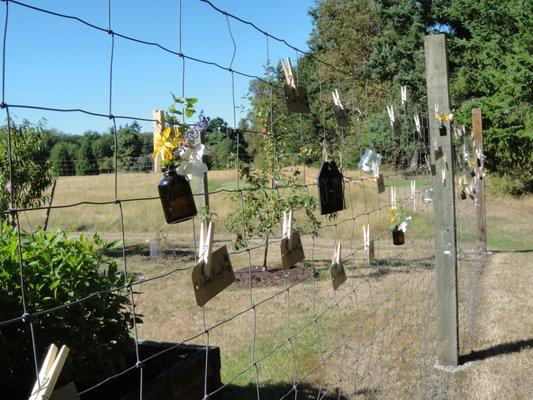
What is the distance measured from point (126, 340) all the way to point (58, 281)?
51cm

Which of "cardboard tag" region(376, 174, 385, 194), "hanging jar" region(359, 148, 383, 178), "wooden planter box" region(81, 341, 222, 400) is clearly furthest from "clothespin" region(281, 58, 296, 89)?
"wooden planter box" region(81, 341, 222, 400)

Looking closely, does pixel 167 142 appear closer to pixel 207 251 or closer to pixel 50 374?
pixel 207 251

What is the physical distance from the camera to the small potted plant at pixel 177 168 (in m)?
1.54

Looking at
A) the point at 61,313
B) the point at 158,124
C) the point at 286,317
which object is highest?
the point at 158,124

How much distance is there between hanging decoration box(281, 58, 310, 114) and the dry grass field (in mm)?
399

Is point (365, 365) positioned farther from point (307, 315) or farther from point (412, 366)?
point (307, 315)

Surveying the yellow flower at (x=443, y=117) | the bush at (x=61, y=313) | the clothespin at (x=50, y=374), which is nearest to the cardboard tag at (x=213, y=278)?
the clothespin at (x=50, y=374)

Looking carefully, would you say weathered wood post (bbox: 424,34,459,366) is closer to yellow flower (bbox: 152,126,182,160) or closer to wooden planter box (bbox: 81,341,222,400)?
wooden planter box (bbox: 81,341,222,400)

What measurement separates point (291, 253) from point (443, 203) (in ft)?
8.08

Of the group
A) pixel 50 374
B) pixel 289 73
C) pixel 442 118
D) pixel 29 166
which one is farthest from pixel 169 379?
pixel 29 166

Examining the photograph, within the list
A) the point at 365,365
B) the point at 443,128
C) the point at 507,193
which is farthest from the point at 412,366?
the point at 507,193

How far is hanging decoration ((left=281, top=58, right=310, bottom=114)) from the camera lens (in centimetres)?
222

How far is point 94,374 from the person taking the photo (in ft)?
9.57

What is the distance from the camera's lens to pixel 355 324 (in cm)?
536
